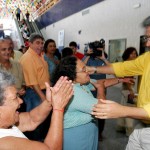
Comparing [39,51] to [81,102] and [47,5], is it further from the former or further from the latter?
[47,5]

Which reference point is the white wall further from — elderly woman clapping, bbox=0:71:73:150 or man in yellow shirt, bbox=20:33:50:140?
elderly woman clapping, bbox=0:71:73:150

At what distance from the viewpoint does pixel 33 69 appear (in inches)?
117

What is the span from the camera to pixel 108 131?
3.80 metres

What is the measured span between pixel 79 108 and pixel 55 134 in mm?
430

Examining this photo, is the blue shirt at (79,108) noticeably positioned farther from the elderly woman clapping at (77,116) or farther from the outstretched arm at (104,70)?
the outstretched arm at (104,70)

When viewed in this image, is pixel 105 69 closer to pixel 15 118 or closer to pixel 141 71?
pixel 141 71

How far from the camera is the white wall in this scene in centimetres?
649

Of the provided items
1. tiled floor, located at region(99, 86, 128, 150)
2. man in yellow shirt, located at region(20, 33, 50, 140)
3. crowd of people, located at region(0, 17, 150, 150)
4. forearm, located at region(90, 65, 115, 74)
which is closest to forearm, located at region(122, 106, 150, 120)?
crowd of people, located at region(0, 17, 150, 150)

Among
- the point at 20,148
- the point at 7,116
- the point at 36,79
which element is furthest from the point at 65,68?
the point at 36,79

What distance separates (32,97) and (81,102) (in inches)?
60.9

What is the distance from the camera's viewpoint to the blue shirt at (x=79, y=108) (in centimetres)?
165

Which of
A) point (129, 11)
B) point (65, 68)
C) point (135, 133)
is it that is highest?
point (129, 11)

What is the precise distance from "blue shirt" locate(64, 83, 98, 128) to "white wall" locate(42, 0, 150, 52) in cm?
482

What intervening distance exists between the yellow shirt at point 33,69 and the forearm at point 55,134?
165 centimetres
